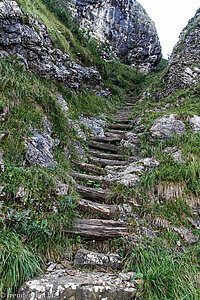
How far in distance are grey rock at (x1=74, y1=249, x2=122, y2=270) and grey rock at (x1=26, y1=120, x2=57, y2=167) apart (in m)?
1.59

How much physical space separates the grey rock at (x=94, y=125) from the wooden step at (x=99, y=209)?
3.19m

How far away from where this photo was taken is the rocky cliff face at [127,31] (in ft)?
51.5

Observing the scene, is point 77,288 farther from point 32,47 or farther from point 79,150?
point 32,47

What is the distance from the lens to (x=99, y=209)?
113 inches

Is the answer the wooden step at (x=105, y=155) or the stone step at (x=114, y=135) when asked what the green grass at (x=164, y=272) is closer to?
the wooden step at (x=105, y=155)

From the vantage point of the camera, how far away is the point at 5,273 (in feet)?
5.30

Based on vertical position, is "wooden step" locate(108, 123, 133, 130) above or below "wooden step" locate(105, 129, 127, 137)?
above

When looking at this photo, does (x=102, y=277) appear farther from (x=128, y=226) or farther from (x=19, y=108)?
(x=19, y=108)

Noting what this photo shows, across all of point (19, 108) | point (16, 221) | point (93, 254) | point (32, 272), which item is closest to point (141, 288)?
point (93, 254)

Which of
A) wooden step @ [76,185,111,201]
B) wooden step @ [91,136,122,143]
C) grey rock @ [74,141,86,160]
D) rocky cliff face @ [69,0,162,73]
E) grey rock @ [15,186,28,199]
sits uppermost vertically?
rocky cliff face @ [69,0,162,73]

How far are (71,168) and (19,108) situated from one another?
1.71 metres

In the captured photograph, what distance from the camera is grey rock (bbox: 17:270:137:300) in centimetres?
155

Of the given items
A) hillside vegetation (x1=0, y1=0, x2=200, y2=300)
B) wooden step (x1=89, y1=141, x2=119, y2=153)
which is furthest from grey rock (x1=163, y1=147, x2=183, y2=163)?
wooden step (x1=89, y1=141, x2=119, y2=153)

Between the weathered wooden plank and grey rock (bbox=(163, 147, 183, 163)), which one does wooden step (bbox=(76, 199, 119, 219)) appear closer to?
the weathered wooden plank
